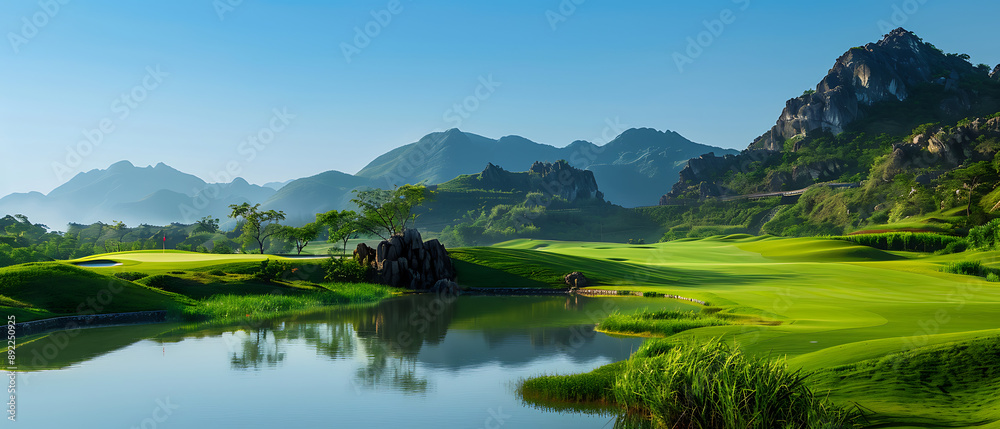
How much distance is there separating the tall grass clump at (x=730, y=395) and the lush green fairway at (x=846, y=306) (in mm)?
2053

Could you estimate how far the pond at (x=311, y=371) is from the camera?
1733 cm

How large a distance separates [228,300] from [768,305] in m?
36.2

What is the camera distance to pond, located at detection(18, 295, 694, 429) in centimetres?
1733

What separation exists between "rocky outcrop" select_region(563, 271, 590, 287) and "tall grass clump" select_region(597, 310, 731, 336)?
82.5ft

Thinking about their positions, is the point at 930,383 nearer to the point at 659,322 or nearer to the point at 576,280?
the point at 659,322

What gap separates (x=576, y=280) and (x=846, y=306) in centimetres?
2798

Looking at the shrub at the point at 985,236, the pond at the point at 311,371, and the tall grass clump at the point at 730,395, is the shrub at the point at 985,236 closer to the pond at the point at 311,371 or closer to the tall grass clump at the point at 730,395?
the pond at the point at 311,371

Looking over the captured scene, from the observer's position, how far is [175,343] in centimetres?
2934

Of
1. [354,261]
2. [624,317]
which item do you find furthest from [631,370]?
[354,261]

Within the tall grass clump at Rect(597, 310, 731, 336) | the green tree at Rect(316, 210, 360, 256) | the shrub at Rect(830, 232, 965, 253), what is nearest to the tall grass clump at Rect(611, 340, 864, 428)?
the tall grass clump at Rect(597, 310, 731, 336)

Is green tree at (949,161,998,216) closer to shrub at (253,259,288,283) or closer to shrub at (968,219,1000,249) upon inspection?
shrub at (968,219,1000,249)

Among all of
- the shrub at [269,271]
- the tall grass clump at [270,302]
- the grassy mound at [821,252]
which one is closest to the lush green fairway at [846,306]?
the grassy mound at [821,252]

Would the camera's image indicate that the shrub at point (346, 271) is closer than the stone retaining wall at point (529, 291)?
No

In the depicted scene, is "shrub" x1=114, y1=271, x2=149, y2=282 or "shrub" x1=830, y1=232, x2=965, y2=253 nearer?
"shrub" x1=114, y1=271, x2=149, y2=282
